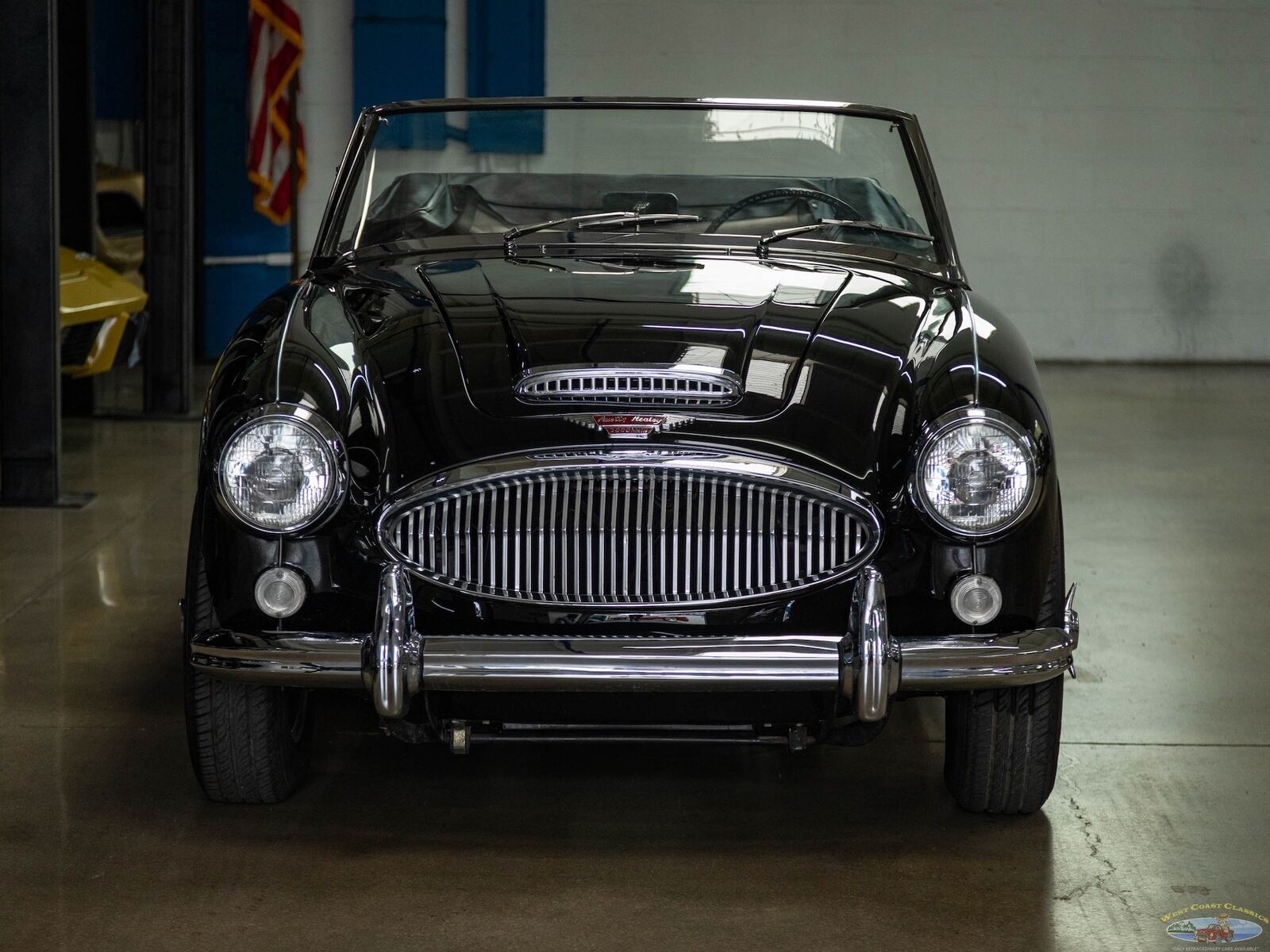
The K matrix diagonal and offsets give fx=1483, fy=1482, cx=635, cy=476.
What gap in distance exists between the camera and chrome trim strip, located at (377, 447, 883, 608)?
237 cm

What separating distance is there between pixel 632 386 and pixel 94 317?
4.79 meters

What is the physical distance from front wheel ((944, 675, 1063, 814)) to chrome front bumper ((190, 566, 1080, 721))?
31 cm

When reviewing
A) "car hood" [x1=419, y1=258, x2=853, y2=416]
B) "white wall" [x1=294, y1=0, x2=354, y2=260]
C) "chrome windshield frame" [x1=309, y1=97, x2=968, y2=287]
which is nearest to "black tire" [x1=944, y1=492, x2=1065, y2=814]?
"car hood" [x1=419, y1=258, x2=853, y2=416]

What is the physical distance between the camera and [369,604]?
243cm

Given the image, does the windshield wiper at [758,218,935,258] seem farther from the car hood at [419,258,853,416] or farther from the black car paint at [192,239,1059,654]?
the black car paint at [192,239,1059,654]

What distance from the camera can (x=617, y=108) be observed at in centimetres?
365

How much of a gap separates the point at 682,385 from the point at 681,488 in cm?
22

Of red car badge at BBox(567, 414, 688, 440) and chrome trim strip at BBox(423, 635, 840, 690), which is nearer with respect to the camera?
chrome trim strip at BBox(423, 635, 840, 690)

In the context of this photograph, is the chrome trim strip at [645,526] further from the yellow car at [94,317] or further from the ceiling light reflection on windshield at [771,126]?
the yellow car at [94,317]

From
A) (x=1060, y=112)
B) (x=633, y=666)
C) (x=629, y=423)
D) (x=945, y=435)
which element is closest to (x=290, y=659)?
(x=633, y=666)

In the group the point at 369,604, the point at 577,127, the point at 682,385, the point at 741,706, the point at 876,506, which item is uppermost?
the point at 577,127

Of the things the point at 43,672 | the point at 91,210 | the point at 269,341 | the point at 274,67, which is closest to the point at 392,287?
the point at 269,341

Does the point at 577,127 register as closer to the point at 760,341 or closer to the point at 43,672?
the point at 760,341

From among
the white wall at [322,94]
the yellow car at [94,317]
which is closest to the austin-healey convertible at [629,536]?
the yellow car at [94,317]
